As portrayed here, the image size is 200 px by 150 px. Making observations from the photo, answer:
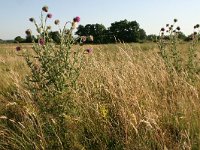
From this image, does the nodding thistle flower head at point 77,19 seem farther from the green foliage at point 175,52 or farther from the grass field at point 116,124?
the green foliage at point 175,52

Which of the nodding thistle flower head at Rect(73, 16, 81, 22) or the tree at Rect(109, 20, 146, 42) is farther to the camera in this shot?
the tree at Rect(109, 20, 146, 42)

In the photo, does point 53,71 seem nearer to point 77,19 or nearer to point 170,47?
point 77,19

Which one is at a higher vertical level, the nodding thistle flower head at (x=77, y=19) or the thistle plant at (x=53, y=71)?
the nodding thistle flower head at (x=77, y=19)

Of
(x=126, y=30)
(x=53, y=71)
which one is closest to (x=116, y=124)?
(x=53, y=71)

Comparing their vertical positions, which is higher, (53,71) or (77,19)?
(77,19)

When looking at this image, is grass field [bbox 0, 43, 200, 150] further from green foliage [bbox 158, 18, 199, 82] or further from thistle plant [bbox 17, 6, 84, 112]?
green foliage [bbox 158, 18, 199, 82]

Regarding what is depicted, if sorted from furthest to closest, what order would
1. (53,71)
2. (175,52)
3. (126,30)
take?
(126,30) → (175,52) → (53,71)

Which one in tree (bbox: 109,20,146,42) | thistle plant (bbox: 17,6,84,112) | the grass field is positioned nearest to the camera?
the grass field

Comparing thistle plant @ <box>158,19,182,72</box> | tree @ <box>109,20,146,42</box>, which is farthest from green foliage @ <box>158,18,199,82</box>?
tree @ <box>109,20,146,42</box>

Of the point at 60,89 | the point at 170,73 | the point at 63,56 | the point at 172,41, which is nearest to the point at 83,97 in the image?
the point at 60,89

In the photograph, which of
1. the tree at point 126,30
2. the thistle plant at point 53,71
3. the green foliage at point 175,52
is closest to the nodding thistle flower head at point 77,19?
the thistle plant at point 53,71

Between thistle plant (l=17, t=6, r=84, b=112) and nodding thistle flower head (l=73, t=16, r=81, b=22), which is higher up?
nodding thistle flower head (l=73, t=16, r=81, b=22)

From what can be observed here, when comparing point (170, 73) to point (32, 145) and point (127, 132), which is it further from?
point (32, 145)

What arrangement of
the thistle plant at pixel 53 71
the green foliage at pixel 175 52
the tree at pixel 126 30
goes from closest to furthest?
1. the thistle plant at pixel 53 71
2. the green foliage at pixel 175 52
3. the tree at pixel 126 30
